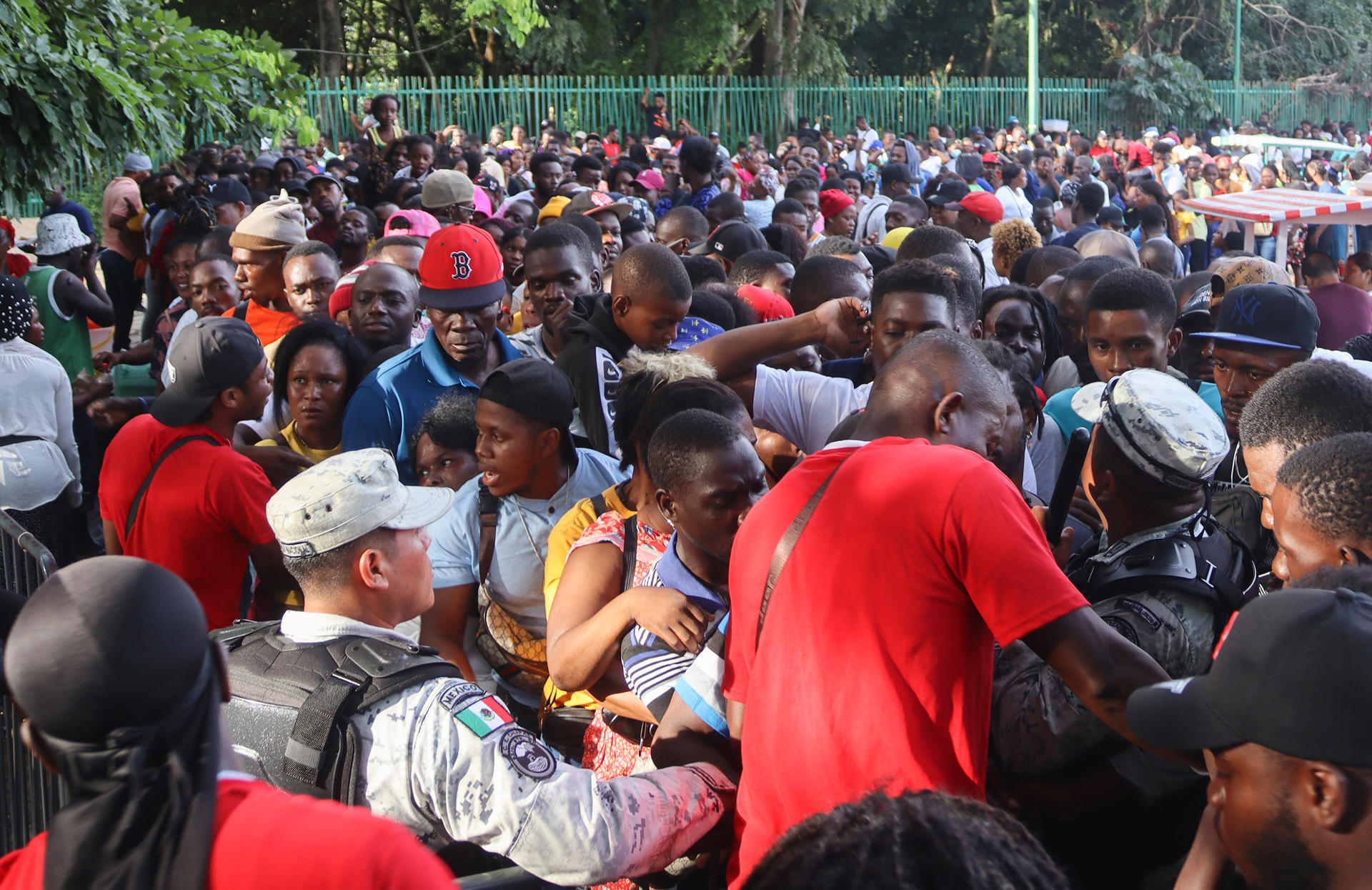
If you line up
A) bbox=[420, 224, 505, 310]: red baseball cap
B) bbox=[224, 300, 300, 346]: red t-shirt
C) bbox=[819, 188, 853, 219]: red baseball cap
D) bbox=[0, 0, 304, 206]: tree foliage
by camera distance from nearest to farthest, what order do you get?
bbox=[420, 224, 505, 310]: red baseball cap
bbox=[224, 300, 300, 346]: red t-shirt
bbox=[0, 0, 304, 206]: tree foliage
bbox=[819, 188, 853, 219]: red baseball cap

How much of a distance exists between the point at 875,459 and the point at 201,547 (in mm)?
2524

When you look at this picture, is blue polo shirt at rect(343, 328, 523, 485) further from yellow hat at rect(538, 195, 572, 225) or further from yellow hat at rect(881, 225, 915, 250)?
yellow hat at rect(538, 195, 572, 225)

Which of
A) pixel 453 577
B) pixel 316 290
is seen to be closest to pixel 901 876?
pixel 453 577

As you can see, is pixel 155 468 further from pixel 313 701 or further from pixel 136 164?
pixel 136 164

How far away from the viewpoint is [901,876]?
1095 millimetres

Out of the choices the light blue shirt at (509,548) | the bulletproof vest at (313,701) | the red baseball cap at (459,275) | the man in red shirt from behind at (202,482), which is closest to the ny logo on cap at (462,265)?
the red baseball cap at (459,275)

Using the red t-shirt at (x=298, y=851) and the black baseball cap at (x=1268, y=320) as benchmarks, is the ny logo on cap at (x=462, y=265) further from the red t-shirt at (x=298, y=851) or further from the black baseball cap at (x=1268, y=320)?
the red t-shirt at (x=298, y=851)

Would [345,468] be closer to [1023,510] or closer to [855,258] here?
[1023,510]

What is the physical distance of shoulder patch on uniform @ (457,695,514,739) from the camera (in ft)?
6.97

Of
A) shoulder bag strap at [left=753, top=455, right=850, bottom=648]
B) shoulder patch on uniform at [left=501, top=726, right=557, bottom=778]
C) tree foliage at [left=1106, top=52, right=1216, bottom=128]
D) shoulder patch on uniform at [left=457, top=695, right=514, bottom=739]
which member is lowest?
shoulder patch on uniform at [left=501, top=726, right=557, bottom=778]

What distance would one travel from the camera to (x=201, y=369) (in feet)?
12.5

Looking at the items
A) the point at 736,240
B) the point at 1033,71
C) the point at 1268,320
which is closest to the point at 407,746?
the point at 1268,320

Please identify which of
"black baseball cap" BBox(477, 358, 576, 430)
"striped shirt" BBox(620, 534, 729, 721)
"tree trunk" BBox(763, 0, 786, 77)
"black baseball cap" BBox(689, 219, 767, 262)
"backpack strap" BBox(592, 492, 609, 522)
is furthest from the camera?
"tree trunk" BBox(763, 0, 786, 77)

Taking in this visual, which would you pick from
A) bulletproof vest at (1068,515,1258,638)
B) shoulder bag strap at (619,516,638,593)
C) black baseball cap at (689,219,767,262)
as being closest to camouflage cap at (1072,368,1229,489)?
bulletproof vest at (1068,515,1258,638)
